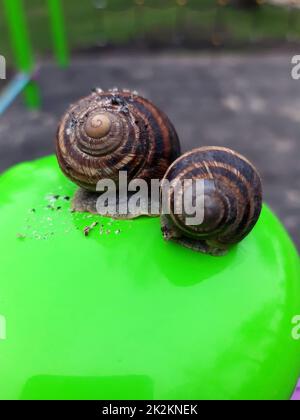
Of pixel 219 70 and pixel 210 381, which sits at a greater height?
pixel 219 70

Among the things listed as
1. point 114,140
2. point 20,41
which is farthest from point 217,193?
point 20,41

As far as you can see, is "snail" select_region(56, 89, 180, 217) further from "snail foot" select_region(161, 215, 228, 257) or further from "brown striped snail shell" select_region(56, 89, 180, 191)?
"snail foot" select_region(161, 215, 228, 257)

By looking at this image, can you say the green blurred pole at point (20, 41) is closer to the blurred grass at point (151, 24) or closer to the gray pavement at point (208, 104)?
the gray pavement at point (208, 104)

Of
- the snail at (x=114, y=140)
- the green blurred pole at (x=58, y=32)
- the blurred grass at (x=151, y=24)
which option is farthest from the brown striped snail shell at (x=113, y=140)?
the blurred grass at (x=151, y=24)

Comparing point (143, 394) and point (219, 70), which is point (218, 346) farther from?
point (219, 70)

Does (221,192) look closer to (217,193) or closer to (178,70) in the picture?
(217,193)

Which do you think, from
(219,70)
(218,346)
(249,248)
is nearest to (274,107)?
(219,70)
